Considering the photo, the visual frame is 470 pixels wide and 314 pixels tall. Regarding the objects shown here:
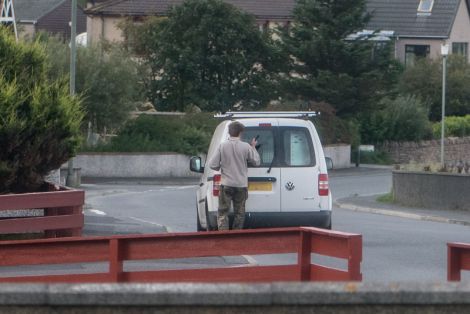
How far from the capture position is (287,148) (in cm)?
1605

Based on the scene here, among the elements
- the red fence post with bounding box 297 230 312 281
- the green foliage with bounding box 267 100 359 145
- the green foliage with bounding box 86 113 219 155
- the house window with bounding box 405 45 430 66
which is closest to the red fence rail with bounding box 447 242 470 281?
the red fence post with bounding box 297 230 312 281

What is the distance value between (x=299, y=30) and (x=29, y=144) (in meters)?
35.3

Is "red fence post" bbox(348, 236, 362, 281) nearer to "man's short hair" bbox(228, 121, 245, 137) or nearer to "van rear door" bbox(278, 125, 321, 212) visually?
"man's short hair" bbox(228, 121, 245, 137)

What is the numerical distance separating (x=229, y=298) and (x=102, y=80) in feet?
108

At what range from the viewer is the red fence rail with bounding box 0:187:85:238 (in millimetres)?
15453

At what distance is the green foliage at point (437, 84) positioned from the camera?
190 feet

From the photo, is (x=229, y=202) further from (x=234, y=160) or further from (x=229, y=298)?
(x=229, y=298)

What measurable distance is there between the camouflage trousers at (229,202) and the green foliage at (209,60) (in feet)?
114

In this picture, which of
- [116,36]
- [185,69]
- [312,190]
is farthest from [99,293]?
[116,36]

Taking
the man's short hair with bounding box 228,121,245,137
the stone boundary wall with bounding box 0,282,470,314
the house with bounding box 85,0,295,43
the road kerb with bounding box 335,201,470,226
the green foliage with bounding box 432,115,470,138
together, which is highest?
the house with bounding box 85,0,295,43

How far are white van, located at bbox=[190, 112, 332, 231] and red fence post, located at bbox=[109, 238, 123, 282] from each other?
6.09 metres

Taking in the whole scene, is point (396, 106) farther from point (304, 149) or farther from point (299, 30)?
point (304, 149)

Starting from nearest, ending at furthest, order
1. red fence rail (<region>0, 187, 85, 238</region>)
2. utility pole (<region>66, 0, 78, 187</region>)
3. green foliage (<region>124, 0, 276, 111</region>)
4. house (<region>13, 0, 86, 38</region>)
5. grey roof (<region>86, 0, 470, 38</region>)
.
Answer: red fence rail (<region>0, 187, 85, 238</region>) → utility pole (<region>66, 0, 78, 187</region>) → green foliage (<region>124, 0, 276, 111</region>) → grey roof (<region>86, 0, 470, 38</region>) → house (<region>13, 0, 86, 38</region>)

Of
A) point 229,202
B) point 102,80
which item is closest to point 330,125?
point 102,80
